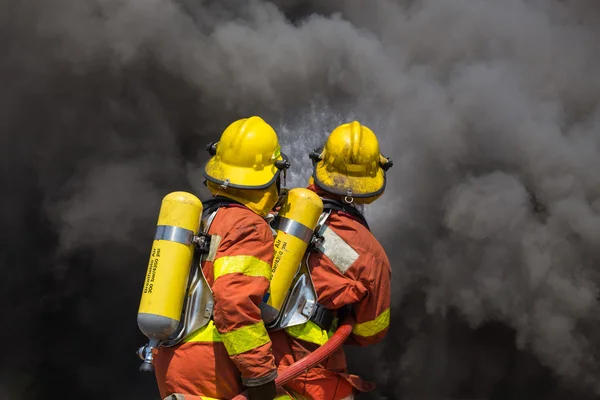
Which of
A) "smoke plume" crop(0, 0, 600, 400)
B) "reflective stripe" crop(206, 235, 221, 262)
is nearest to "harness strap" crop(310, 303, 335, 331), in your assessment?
"reflective stripe" crop(206, 235, 221, 262)

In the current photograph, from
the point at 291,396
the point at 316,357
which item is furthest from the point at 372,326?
the point at 291,396

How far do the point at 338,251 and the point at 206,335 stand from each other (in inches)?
31.1

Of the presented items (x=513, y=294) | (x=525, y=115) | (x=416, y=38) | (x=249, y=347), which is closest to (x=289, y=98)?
(x=416, y=38)

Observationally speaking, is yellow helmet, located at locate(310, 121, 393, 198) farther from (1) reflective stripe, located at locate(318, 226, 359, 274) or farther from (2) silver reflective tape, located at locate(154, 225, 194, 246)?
(2) silver reflective tape, located at locate(154, 225, 194, 246)

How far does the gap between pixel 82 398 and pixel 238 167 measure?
3.07 m

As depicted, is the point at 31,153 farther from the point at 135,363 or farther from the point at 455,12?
the point at 455,12

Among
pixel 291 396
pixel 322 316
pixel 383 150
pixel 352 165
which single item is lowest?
pixel 291 396

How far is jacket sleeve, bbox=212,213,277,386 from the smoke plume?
8.89 ft

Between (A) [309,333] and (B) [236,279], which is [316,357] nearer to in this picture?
(A) [309,333]

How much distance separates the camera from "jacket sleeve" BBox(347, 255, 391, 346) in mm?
3268

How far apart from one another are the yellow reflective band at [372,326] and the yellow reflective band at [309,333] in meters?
0.19

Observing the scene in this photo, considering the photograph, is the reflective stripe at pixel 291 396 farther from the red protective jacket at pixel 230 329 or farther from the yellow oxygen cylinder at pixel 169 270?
the yellow oxygen cylinder at pixel 169 270

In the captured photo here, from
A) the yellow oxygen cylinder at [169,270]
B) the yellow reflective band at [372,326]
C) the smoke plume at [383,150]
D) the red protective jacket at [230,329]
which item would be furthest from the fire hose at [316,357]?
the smoke plume at [383,150]

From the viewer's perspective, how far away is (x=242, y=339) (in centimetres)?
262
